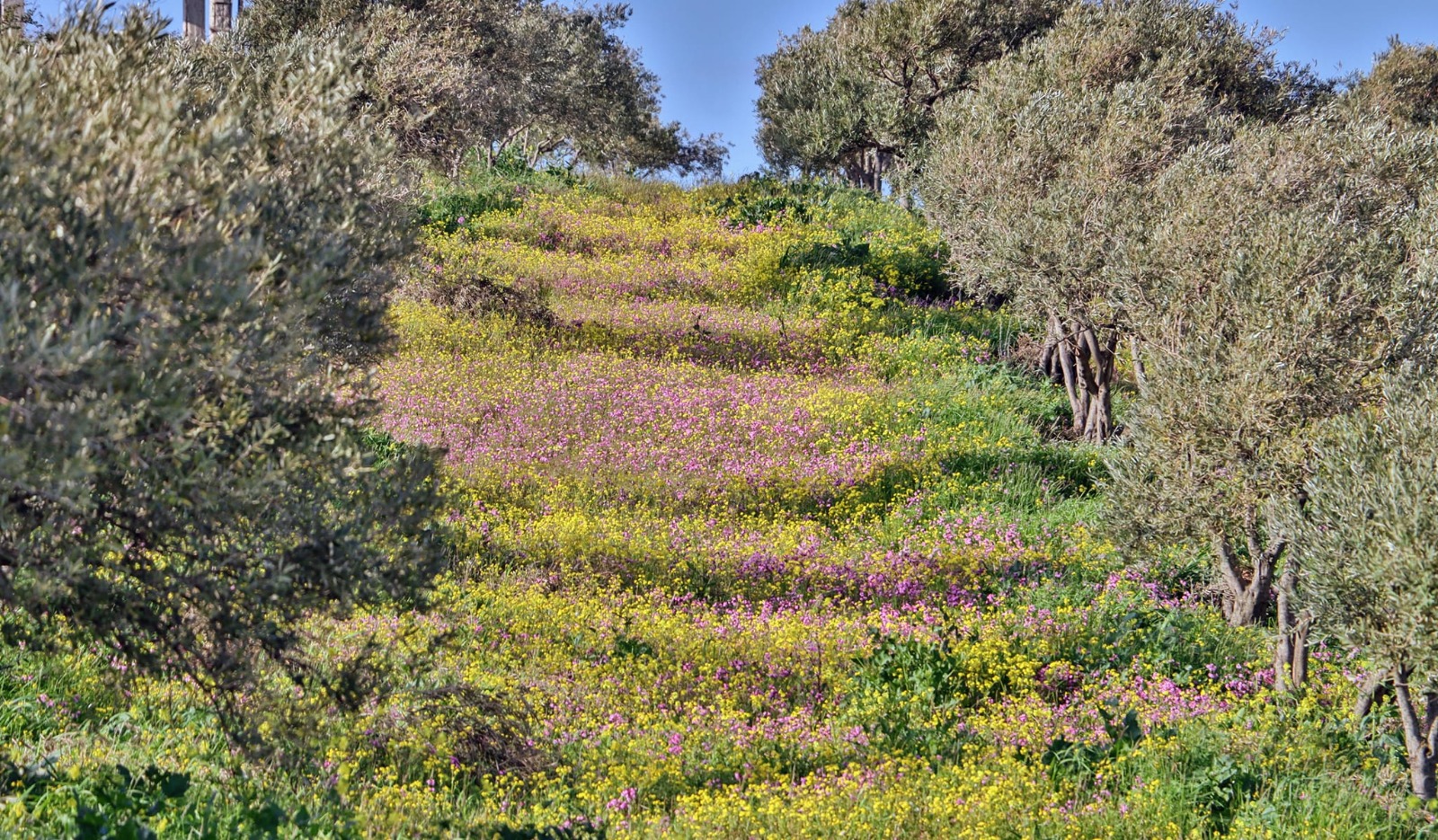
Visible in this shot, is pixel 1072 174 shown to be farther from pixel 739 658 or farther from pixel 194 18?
pixel 194 18

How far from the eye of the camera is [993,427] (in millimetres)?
19438

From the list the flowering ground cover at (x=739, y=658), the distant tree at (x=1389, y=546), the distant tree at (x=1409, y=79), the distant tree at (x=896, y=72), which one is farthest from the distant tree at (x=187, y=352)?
the distant tree at (x=1409, y=79)

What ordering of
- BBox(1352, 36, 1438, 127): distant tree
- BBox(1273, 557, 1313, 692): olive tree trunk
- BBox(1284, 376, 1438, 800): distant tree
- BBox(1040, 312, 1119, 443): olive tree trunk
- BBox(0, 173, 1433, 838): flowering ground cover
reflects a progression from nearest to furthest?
BBox(0, 173, 1433, 838): flowering ground cover, BBox(1284, 376, 1438, 800): distant tree, BBox(1273, 557, 1313, 692): olive tree trunk, BBox(1040, 312, 1119, 443): olive tree trunk, BBox(1352, 36, 1438, 127): distant tree

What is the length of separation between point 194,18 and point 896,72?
22357mm

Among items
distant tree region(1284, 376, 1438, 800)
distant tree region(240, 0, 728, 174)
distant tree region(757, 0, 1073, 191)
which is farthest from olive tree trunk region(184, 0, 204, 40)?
distant tree region(1284, 376, 1438, 800)

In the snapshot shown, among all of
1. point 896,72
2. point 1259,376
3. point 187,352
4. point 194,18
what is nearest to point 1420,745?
point 1259,376

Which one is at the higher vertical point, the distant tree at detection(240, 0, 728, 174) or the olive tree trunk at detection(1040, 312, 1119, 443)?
the distant tree at detection(240, 0, 728, 174)

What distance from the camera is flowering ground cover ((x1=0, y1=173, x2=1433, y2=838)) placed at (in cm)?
772

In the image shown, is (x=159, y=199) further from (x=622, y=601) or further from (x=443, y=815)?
(x=622, y=601)

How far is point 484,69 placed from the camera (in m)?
31.3

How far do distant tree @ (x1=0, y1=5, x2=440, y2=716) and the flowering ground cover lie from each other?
41.1 inches

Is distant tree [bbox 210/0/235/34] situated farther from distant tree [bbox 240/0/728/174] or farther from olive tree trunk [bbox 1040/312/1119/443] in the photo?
→ olive tree trunk [bbox 1040/312/1119/443]

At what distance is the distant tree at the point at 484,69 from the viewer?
25266mm

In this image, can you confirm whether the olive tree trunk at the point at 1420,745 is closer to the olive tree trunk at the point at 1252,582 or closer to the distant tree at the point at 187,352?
the olive tree trunk at the point at 1252,582
